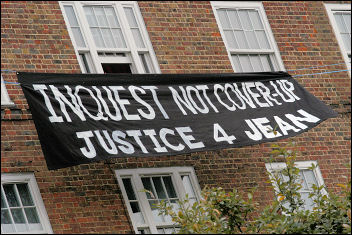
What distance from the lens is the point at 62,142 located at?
1432cm

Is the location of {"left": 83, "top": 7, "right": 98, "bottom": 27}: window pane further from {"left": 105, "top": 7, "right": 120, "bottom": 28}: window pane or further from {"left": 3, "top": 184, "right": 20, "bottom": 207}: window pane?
{"left": 3, "top": 184, "right": 20, "bottom": 207}: window pane

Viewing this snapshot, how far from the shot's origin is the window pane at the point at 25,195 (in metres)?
14.9

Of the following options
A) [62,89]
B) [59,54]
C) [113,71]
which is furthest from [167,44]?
[62,89]

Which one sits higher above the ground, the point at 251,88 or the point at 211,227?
the point at 251,88

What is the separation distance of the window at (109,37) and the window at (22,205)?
265 cm

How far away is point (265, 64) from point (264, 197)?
9.64 ft

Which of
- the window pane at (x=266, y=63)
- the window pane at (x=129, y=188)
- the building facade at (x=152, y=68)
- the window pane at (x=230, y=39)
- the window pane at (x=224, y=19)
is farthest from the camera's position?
the window pane at (x=266, y=63)

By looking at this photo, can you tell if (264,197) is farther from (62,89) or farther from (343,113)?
(62,89)

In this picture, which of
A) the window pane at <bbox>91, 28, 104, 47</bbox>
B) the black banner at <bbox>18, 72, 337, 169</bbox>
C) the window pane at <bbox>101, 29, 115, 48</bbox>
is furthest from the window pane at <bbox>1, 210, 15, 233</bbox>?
the window pane at <bbox>101, 29, 115, 48</bbox>

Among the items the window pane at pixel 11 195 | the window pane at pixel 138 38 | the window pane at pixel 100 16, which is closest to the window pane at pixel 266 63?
the window pane at pixel 138 38

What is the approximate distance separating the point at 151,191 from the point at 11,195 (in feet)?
8.15

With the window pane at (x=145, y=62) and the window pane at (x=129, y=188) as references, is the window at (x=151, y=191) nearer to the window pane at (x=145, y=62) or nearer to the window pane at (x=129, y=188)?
the window pane at (x=129, y=188)

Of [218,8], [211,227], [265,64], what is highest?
[218,8]

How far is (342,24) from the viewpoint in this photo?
20625 mm
